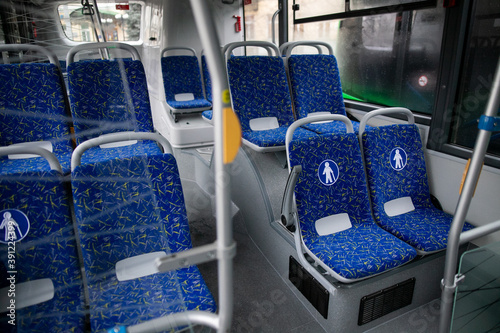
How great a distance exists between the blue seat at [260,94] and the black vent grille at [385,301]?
132 cm

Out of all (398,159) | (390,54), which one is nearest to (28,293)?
(398,159)

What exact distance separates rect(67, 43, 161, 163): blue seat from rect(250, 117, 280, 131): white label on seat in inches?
32.5

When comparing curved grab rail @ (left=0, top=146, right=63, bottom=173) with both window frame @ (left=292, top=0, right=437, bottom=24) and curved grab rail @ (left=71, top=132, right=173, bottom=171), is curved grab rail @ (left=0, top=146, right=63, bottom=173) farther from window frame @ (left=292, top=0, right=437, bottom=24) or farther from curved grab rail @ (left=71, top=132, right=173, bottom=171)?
window frame @ (left=292, top=0, right=437, bottom=24)

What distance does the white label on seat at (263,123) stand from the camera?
2.84 meters

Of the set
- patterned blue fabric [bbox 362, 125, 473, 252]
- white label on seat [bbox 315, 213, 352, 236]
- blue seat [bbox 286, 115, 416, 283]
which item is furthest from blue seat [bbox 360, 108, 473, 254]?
white label on seat [bbox 315, 213, 352, 236]

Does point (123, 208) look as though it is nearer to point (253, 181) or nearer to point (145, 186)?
point (145, 186)

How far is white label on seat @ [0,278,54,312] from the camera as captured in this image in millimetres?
1228

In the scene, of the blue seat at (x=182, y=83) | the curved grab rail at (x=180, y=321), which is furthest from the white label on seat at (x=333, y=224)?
the blue seat at (x=182, y=83)

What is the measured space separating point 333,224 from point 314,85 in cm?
154

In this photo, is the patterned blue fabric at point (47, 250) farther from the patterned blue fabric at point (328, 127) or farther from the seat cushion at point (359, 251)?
the patterned blue fabric at point (328, 127)

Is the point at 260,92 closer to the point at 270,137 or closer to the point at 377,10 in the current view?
the point at 270,137

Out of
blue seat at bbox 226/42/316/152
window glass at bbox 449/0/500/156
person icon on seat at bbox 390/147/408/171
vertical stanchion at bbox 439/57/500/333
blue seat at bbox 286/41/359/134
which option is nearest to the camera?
vertical stanchion at bbox 439/57/500/333

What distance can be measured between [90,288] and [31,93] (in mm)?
1484

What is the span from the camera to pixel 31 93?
219 centimetres
